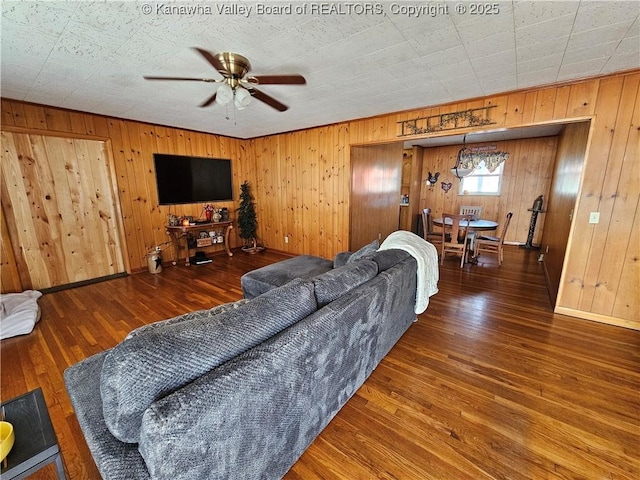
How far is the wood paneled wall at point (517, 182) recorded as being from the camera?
5.77 metres

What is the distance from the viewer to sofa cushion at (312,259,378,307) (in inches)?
59.2

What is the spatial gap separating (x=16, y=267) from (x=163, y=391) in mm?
4011

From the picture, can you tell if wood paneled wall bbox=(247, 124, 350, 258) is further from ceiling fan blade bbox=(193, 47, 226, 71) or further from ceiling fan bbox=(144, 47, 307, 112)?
ceiling fan blade bbox=(193, 47, 226, 71)

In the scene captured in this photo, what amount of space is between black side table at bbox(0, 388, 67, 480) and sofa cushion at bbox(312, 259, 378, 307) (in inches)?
45.3

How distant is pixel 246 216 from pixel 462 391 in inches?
185

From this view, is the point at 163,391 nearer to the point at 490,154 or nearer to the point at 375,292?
the point at 375,292

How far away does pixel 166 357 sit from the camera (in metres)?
0.87

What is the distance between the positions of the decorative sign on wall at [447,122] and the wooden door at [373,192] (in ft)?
3.08

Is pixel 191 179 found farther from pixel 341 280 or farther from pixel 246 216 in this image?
pixel 341 280

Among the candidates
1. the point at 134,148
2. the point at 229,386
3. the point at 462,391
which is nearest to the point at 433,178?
the point at 462,391

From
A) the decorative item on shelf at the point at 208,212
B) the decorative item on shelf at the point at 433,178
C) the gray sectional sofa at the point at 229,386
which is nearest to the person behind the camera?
the gray sectional sofa at the point at 229,386

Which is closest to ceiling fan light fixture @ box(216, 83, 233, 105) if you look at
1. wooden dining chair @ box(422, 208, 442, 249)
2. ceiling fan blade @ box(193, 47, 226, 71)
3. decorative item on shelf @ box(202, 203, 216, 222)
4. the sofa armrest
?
ceiling fan blade @ box(193, 47, 226, 71)

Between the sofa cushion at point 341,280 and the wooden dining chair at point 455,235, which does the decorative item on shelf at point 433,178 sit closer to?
the wooden dining chair at point 455,235

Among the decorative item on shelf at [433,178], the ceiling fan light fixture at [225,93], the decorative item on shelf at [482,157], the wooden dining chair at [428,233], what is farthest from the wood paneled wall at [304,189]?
the decorative item on shelf at [433,178]
